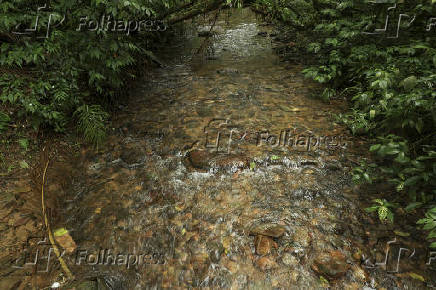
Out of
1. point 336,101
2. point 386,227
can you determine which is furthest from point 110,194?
point 336,101

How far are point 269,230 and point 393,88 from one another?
258cm

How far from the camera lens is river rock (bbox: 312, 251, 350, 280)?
285 cm

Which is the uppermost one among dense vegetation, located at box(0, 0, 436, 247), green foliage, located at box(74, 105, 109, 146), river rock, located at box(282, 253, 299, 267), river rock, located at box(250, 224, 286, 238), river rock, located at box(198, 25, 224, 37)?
river rock, located at box(198, 25, 224, 37)

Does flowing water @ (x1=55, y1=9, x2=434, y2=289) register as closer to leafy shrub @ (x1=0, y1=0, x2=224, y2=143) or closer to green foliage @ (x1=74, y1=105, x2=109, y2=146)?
green foliage @ (x1=74, y1=105, x2=109, y2=146)

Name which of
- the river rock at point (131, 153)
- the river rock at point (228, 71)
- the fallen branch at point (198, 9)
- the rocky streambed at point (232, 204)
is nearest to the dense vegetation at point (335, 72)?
the rocky streambed at point (232, 204)

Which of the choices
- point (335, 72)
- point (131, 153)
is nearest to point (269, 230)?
point (131, 153)

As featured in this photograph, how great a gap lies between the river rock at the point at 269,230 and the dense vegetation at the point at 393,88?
1009 mm

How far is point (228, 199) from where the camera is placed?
3.77 m

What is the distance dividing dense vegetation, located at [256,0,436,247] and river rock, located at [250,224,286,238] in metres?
1.01

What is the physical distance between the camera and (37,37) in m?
4.08

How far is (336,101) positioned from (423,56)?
183 centimetres

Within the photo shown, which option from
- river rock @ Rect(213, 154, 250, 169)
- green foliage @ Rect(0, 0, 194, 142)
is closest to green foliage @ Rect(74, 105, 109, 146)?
green foliage @ Rect(0, 0, 194, 142)

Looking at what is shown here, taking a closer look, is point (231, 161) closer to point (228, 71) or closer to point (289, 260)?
point (289, 260)

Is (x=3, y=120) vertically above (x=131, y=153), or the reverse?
(x=3, y=120)
